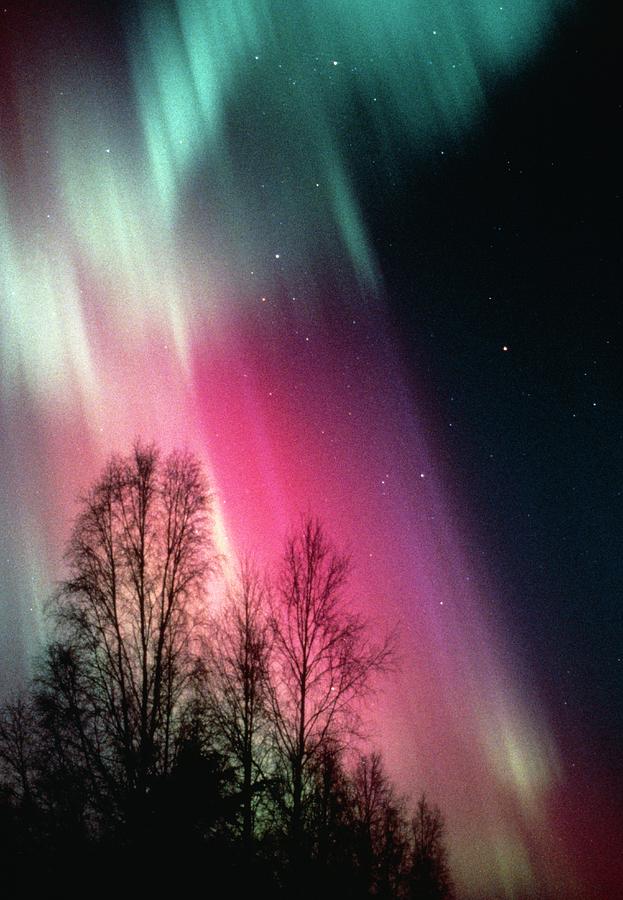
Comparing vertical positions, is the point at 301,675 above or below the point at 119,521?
below

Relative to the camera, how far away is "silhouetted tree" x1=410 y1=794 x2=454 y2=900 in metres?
47.9

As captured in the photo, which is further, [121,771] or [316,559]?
[316,559]

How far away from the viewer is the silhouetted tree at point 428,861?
47875mm

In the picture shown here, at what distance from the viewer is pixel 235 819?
1534 cm

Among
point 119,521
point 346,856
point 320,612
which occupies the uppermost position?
point 119,521

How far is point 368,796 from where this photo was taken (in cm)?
3812

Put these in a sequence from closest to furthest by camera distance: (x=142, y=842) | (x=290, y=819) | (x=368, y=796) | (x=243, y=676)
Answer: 1. (x=142, y=842)
2. (x=290, y=819)
3. (x=243, y=676)
4. (x=368, y=796)

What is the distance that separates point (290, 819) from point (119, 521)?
25.5 ft

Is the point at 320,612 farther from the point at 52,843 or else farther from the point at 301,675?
the point at 52,843

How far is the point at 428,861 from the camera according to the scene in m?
49.3

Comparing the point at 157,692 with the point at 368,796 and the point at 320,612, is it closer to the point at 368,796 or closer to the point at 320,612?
the point at 320,612

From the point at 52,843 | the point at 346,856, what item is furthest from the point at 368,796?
the point at 52,843

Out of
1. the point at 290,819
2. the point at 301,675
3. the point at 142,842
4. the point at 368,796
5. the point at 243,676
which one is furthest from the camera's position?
the point at 368,796

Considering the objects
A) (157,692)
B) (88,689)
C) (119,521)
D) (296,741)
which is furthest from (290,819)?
(119,521)
